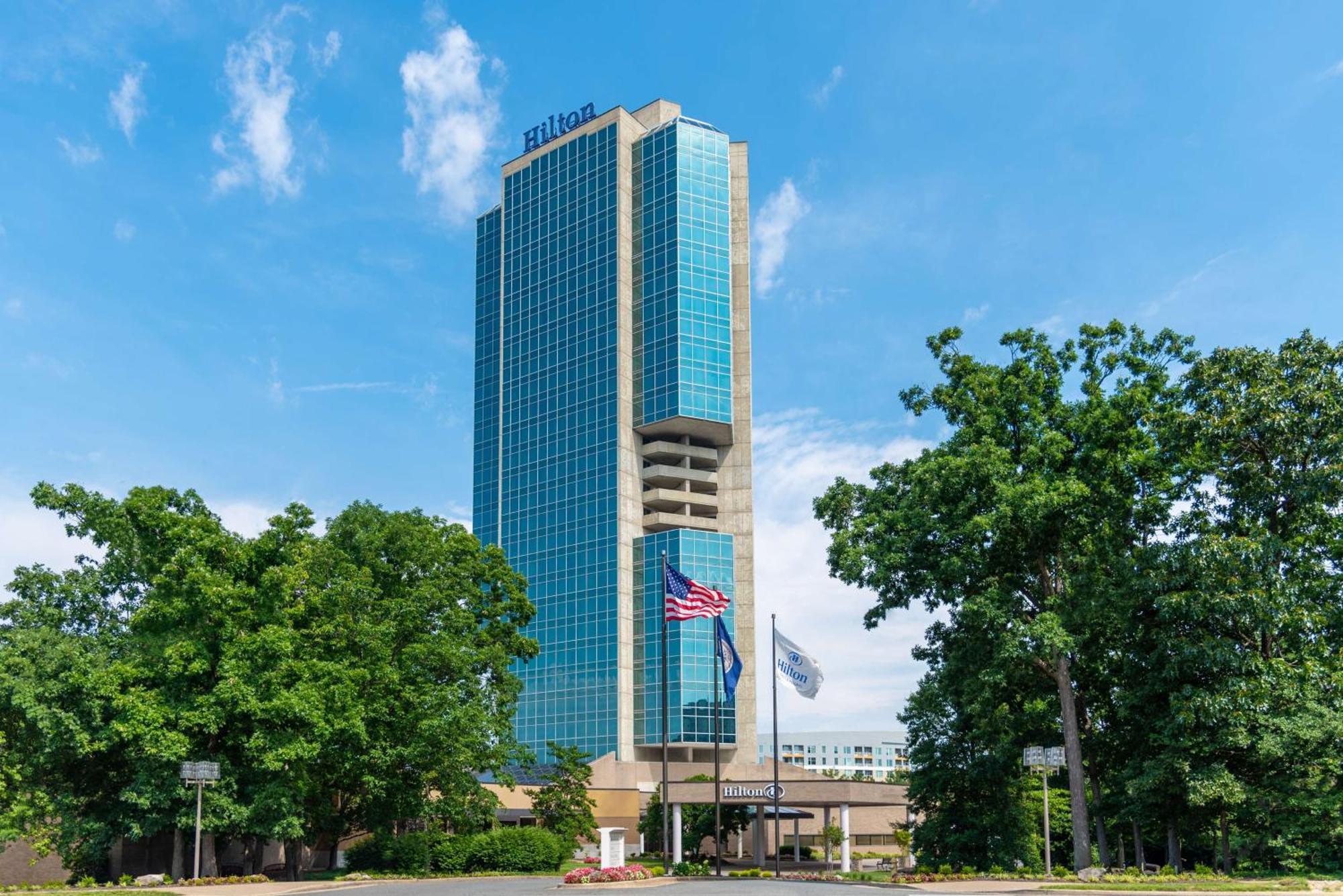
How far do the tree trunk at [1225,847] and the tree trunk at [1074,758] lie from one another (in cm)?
420

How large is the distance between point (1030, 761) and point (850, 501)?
13204 mm

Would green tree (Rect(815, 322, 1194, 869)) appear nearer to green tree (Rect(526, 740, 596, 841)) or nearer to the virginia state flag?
the virginia state flag

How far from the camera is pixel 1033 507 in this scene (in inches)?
1615

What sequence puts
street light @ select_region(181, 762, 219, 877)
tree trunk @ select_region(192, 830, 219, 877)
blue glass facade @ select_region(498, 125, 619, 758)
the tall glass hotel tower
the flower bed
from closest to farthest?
the flower bed
street light @ select_region(181, 762, 219, 877)
tree trunk @ select_region(192, 830, 219, 877)
the tall glass hotel tower
blue glass facade @ select_region(498, 125, 619, 758)

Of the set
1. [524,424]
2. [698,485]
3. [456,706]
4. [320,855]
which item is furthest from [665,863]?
[524,424]

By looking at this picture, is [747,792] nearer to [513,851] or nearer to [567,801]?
[567,801]

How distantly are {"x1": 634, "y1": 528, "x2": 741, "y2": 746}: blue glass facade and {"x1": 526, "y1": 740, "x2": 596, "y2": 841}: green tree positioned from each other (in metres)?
34.9

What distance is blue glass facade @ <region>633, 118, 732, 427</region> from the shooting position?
11075cm

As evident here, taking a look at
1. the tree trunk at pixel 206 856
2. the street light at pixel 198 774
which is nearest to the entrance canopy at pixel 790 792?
the tree trunk at pixel 206 856

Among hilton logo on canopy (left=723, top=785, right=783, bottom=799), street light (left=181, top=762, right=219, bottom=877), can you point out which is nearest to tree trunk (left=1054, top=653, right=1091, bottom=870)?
hilton logo on canopy (left=723, top=785, right=783, bottom=799)

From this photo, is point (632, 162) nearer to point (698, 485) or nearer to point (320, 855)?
point (698, 485)

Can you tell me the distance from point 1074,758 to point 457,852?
76.6 feet

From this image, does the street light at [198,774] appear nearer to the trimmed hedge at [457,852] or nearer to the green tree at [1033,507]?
the trimmed hedge at [457,852]

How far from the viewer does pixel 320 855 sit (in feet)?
192
